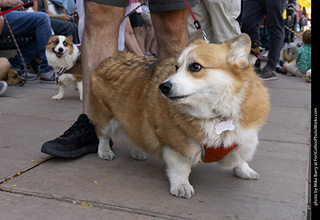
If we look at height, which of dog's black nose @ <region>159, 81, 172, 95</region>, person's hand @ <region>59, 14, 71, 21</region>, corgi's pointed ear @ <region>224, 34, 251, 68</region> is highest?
corgi's pointed ear @ <region>224, 34, 251, 68</region>

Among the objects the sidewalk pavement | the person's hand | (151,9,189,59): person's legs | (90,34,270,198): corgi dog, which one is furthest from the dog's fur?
(90,34,270,198): corgi dog

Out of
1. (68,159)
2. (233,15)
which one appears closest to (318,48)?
(68,159)

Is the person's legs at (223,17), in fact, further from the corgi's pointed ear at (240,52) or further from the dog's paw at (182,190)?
the dog's paw at (182,190)

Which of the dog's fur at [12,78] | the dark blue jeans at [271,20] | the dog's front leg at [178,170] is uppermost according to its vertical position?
the dog's front leg at [178,170]

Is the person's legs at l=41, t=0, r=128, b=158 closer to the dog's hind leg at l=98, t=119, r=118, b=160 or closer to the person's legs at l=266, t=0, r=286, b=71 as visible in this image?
the dog's hind leg at l=98, t=119, r=118, b=160

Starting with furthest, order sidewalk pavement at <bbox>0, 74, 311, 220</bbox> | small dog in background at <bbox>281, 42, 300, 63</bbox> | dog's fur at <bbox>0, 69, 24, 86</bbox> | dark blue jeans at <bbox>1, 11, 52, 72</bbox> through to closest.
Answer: small dog in background at <bbox>281, 42, 300, 63</bbox> < dark blue jeans at <bbox>1, 11, 52, 72</bbox> < dog's fur at <bbox>0, 69, 24, 86</bbox> < sidewalk pavement at <bbox>0, 74, 311, 220</bbox>

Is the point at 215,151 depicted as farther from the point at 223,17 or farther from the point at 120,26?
the point at 223,17

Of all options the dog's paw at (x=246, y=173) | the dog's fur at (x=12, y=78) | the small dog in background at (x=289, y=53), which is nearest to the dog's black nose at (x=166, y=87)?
the dog's paw at (x=246, y=173)

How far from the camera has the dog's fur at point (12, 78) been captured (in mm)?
Result: 6836

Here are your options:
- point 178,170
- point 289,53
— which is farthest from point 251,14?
point 178,170

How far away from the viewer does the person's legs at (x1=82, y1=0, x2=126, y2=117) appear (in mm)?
3346

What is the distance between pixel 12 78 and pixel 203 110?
5352 mm

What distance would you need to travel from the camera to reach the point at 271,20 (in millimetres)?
7918

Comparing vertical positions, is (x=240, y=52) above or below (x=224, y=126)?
above
